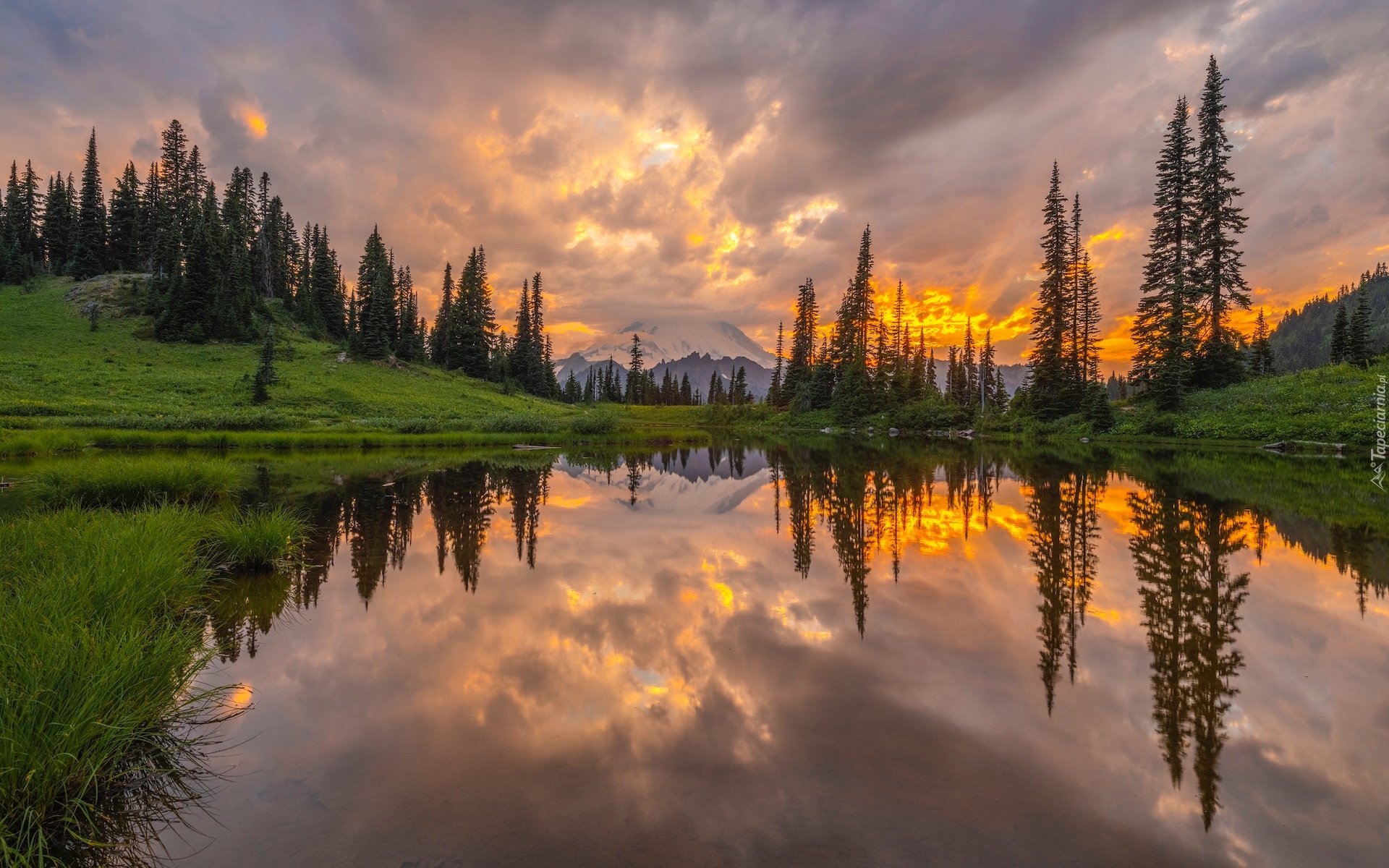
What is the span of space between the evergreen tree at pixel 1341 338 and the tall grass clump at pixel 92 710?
69.2m

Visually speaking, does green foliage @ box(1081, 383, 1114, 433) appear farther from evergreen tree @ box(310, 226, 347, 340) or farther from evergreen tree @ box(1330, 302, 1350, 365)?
evergreen tree @ box(310, 226, 347, 340)

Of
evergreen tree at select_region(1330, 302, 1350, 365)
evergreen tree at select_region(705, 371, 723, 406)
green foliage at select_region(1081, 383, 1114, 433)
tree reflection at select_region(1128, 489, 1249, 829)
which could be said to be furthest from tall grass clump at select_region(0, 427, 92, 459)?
evergreen tree at select_region(705, 371, 723, 406)

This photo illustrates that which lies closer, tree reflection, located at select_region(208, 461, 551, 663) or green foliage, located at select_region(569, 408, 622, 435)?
tree reflection, located at select_region(208, 461, 551, 663)

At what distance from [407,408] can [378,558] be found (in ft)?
140

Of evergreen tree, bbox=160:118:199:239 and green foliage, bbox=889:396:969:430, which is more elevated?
evergreen tree, bbox=160:118:199:239

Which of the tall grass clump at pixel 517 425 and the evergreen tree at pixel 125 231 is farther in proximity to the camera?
the evergreen tree at pixel 125 231

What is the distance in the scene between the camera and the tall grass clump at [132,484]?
12.1 m

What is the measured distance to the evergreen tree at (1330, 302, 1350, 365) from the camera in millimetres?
47375

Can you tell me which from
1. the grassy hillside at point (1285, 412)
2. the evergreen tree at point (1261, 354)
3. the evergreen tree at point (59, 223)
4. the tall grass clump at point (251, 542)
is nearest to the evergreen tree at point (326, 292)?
the evergreen tree at point (59, 223)

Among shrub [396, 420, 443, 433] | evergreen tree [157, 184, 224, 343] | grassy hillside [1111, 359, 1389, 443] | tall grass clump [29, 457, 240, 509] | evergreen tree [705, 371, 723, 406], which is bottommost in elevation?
tall grass clump [29, 457, 240, 509]

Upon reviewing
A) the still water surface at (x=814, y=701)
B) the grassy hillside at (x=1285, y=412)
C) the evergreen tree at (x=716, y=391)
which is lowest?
the still water surface at (x=814, y=701)

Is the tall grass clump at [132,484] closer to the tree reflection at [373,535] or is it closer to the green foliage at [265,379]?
the tree reflection at [373,535]

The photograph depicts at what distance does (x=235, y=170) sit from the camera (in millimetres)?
77500

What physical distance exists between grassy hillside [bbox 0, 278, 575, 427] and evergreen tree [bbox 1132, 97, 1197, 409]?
5157cm
